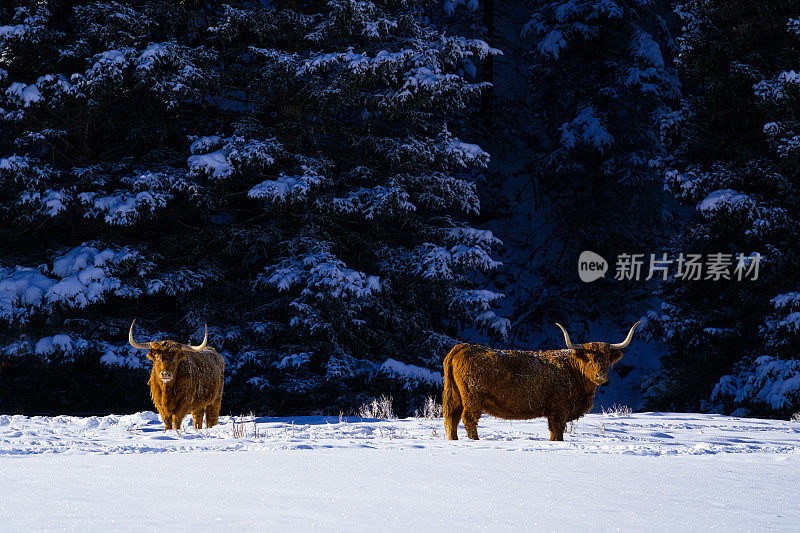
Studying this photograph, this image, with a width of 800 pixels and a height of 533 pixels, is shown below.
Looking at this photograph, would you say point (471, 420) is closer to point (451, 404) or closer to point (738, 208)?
point (451, 404)

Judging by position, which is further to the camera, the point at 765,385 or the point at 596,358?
the point at 765,385

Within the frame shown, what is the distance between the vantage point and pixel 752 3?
19.5 meters

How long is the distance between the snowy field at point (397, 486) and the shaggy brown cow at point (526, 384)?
16.2 inches

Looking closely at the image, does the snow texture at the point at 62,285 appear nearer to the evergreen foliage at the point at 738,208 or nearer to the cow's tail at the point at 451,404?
the cow's tail at the point at 451,404

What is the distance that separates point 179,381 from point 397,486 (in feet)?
19.2

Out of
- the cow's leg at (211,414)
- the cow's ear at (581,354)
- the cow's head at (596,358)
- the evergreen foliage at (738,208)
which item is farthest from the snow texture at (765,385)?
the cow's leg at (211,414)

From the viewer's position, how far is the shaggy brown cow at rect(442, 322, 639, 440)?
7.88 meters

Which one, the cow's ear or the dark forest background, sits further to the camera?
the dark forest background

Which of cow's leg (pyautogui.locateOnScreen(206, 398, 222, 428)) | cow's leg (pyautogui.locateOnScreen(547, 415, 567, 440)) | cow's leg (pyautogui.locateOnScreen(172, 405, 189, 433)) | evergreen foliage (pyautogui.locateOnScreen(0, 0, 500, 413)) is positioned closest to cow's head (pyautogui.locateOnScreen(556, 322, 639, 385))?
cow's leg (pyautogui.locateOnScreen(547, 415, 567, 440))

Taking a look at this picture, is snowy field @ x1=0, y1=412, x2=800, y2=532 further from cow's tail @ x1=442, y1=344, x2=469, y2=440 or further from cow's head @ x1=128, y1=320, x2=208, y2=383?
cow's head @ x1=128, y1=320, x2=208, y2=383

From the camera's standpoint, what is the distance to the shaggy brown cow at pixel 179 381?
920cm

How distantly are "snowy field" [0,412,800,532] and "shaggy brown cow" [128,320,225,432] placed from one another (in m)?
1.71

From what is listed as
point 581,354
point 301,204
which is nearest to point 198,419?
point 581,354

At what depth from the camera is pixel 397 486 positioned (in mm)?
4117
